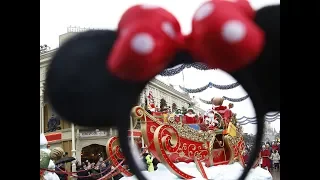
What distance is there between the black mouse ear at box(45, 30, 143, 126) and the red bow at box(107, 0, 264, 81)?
0.04 m

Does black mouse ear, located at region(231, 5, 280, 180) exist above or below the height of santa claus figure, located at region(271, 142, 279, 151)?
above

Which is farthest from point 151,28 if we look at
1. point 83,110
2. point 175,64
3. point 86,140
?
point 86,140

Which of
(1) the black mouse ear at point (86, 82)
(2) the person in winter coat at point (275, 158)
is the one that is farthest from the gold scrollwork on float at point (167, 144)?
(2) the person in winter coat at point (275, 158)

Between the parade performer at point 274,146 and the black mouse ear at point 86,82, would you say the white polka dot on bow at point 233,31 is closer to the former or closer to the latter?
the black mouse ear at point 86,82

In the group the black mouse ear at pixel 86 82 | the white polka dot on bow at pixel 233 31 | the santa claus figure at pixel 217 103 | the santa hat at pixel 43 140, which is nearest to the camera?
the white polka dot on bow at pixel 233 31

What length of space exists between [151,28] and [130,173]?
0.54 metres

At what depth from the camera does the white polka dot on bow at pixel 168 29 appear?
1508 mm

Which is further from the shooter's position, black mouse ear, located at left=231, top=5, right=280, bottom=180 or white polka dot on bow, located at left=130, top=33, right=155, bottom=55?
black mouse ear, located at left=231, top=5, right=280, bottom=180

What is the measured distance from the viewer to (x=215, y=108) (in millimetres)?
1773

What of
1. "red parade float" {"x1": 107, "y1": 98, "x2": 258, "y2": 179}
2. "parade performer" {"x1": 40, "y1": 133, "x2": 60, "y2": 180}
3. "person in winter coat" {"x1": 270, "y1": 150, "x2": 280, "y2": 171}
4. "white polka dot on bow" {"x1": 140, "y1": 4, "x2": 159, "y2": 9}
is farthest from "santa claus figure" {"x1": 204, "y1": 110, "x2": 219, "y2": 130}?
"parade performer" {"x1": 40, "y1": 133, "x2": 60, "y2": 180}

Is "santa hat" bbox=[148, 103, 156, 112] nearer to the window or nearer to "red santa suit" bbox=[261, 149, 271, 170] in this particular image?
the window

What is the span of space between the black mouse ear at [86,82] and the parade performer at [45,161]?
0.57 feet

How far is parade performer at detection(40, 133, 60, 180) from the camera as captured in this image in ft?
5.51

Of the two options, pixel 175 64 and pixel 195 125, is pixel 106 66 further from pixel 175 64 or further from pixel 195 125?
pixel 195 125
